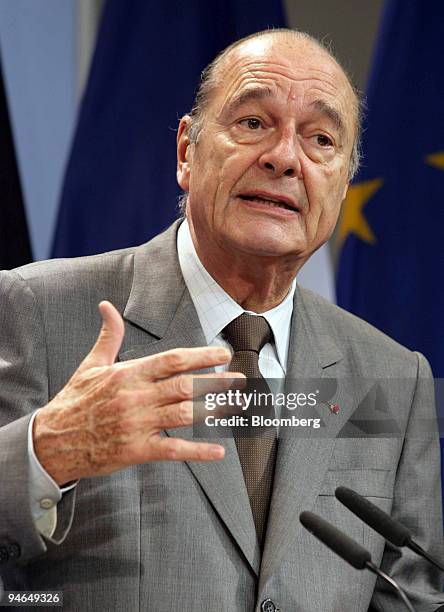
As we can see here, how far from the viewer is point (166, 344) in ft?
5.79

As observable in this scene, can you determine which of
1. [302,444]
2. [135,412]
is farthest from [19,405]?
[302,444]

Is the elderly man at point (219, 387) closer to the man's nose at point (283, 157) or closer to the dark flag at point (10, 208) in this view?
the man's nose at point (283, 157)

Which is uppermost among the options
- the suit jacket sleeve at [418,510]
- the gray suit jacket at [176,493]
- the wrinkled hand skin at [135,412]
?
the wrinkled hand skin at [135,412]

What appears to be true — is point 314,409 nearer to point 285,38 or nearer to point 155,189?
point 285,38

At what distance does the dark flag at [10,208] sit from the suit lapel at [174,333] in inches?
41.7

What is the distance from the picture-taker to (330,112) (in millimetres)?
1884

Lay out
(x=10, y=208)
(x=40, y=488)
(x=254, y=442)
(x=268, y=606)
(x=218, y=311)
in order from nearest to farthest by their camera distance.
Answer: (x=40, y=488) < (x=268, y=606) < (x=254, y=442) < (x=218, y=311) < (x=10, y=208)

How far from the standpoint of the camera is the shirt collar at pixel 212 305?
184cm

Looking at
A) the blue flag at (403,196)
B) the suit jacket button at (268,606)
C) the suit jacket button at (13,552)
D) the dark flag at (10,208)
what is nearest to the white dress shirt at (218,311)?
the suit jacket button at (268,606)

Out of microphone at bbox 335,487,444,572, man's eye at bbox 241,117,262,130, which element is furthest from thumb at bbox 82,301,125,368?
man's eye at bbox 241,117,262,130

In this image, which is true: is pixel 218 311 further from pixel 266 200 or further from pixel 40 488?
pixel 40 488

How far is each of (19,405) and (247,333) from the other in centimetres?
49
